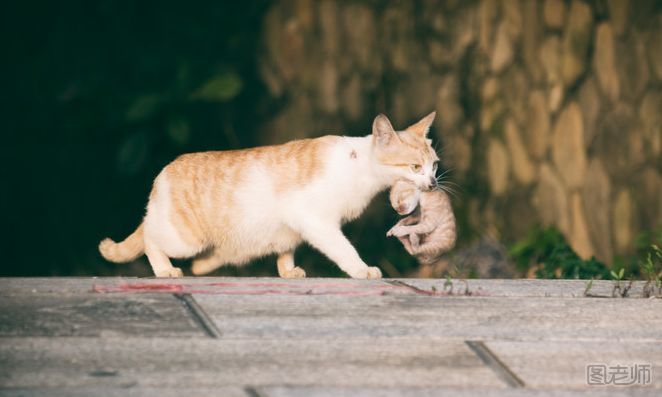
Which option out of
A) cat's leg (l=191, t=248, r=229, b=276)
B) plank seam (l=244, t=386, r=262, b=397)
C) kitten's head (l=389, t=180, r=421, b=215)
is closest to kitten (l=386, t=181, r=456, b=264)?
kitten's head (l=389, t=180, r=421, b=215)

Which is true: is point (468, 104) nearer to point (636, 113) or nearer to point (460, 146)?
point (460, 146)

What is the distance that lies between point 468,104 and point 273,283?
266 centimetres

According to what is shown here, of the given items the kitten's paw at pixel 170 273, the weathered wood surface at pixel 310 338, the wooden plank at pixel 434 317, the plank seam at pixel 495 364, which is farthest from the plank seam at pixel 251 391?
the kitten's paw at pixel 170 273

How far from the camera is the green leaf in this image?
5.61 m

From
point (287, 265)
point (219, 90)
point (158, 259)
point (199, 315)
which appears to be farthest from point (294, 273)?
point (199, 315)

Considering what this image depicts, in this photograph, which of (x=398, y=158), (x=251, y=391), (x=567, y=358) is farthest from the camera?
(x=398, y=158)

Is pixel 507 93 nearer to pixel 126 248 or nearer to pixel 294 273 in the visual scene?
pixel 294 273

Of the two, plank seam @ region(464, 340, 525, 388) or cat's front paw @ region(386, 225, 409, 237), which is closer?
plank seam @ region(464, 340, 525, 388)

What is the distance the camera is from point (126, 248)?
4.71 metres

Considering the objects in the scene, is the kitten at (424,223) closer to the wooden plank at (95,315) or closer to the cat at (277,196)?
the cat at (277,196)

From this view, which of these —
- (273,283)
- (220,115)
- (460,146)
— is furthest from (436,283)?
(220,115)

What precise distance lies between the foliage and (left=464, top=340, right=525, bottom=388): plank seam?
7.76ft

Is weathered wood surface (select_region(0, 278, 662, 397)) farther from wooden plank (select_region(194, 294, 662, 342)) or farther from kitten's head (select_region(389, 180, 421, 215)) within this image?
kitten's head (select_region(389, 180, 421, 215))

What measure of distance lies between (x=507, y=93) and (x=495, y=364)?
Answer: 3333 millimetres
